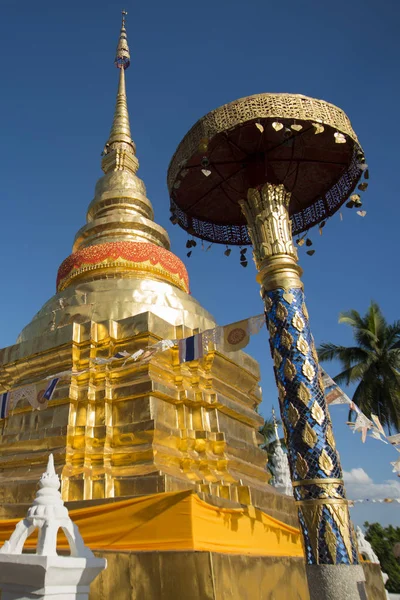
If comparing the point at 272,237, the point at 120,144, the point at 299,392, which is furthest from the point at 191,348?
the point at 120,144

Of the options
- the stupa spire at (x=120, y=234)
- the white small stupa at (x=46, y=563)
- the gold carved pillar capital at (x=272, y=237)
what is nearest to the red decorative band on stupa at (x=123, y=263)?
the stupa spire at (x=120, y=234)

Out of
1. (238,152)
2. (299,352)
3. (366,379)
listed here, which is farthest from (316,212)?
(366,379)

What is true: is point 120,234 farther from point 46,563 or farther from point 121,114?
point 46,563

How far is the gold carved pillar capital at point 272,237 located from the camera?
6324 mm

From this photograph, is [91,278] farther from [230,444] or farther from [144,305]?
[230,444]

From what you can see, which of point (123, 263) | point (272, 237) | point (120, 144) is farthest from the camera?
point (120, 144)

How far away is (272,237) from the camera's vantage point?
21.4 ft

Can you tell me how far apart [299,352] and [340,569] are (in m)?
2.40

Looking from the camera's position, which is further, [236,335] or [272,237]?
[236,335]

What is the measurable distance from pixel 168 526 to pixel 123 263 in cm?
811

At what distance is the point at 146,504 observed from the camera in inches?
238

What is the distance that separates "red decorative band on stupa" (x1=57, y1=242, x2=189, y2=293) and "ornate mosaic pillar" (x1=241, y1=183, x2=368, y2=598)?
6.17 metres

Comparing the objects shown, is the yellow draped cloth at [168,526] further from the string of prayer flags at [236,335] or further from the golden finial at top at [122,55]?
the golden finial at top at [122,55]

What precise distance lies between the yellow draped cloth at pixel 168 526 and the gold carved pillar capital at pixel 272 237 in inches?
120
